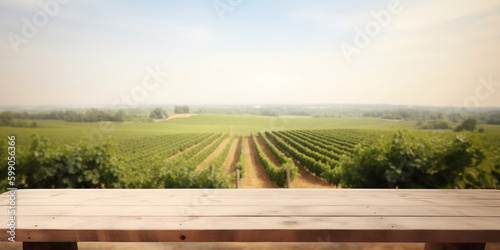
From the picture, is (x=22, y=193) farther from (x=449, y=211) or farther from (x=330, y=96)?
(x=330, y=96)

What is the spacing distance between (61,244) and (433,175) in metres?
3.48

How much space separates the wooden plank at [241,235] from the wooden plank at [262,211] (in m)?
0.11

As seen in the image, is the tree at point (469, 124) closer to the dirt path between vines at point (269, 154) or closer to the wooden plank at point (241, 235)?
the wooden plank at point (241, 235)

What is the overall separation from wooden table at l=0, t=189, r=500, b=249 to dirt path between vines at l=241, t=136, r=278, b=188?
973cm

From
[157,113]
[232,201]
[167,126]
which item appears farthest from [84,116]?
[232,201]

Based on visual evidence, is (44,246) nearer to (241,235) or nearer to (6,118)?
(241,235)

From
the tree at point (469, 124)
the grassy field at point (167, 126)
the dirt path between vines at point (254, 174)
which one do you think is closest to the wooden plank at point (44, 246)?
the grassy field at point (167, 126)

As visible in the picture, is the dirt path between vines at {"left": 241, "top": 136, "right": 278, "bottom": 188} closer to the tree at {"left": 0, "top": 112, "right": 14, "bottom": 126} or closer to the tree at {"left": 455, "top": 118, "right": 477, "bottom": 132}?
the tree at {"left": 455, "top": 118, "right": 477, "bottom": 132}

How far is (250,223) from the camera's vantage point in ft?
2.84

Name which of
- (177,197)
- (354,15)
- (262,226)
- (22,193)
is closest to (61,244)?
(22,193)

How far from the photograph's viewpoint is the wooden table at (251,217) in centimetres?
83

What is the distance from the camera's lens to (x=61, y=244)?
3.51ft

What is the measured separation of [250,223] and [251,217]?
1.9 inches

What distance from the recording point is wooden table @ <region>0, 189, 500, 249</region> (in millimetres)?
832
